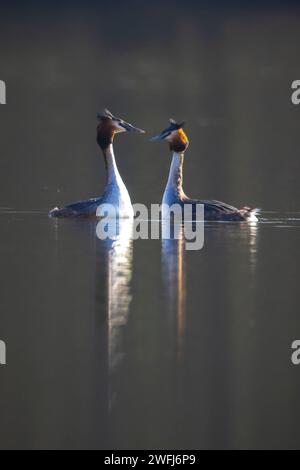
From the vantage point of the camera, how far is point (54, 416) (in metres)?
7.32

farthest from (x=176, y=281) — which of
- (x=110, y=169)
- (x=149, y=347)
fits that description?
(x=110, y=169)

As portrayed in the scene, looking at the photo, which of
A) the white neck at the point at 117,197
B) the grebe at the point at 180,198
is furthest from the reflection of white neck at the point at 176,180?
the white neck at the point at 117,197

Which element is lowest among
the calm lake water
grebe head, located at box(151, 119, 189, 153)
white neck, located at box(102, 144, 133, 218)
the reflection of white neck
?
the calm lake water

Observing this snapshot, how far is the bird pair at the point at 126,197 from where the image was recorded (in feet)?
51.9

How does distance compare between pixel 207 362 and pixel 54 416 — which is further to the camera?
pixel 207 362

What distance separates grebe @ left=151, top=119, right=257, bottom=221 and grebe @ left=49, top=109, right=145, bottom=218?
504mm

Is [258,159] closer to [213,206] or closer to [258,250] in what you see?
[213,206]

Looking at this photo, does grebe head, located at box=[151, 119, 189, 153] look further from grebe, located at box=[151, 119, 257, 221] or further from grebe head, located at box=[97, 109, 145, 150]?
grebe head, located at box=[97, 109, 145, 150]

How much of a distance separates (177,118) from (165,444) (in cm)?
2651

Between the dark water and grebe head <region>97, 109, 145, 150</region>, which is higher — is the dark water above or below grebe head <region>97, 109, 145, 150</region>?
below

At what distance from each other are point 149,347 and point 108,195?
799 cm

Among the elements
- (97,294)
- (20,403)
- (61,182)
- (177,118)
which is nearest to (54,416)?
(20,403)

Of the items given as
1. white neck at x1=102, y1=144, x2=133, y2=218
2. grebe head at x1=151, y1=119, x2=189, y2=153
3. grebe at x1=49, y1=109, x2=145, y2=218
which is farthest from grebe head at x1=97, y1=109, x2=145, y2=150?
white neck at x1=102, y1=144, x2=133, y2=218

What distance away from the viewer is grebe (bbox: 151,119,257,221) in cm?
1574
